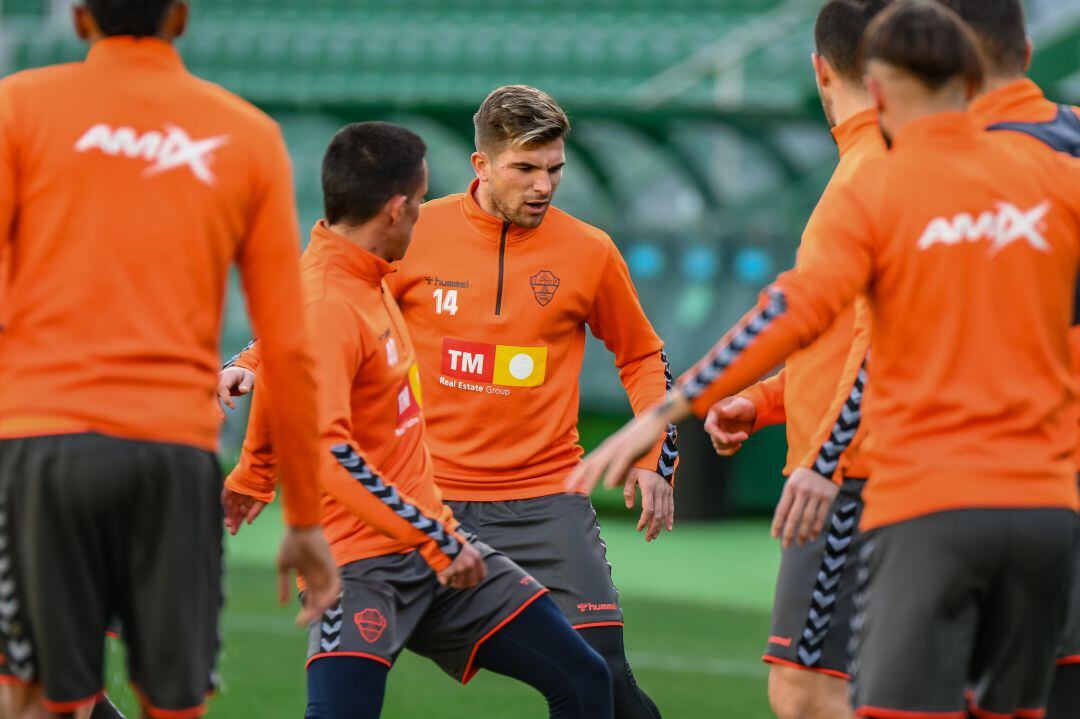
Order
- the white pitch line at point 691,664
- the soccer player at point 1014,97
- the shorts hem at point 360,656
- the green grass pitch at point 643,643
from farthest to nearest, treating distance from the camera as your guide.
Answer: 1. the white pitch line at point 691,664
2. the green grass pitch at point 643,643
3. the shorts hem at point 360,656
4. the soccer player at point 1014,97

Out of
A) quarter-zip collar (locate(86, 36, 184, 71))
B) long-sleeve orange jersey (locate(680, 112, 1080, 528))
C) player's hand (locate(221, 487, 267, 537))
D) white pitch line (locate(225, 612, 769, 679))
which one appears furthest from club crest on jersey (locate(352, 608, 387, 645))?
white pitch line (locate(225, 612, 769, 679))

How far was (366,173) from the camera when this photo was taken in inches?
166

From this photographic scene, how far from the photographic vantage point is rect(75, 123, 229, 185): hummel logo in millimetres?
3121

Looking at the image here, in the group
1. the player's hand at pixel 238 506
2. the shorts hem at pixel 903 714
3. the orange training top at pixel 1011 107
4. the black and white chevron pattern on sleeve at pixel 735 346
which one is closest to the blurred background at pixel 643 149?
the player's hand at pixel 238 506

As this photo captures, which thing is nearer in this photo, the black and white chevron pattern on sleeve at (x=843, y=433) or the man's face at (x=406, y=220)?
the black and white chevron pattern on sleeve at (x=843, y=433)

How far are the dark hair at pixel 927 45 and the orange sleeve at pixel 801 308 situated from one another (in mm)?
299

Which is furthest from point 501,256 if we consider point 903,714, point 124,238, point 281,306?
point 903,714

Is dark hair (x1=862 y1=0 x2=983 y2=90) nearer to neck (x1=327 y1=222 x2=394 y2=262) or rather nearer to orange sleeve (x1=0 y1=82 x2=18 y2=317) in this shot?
neck (x1=327 y1=222 x2=394 y2=262)

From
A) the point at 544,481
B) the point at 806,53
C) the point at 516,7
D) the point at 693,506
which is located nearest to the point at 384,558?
the point at 544,481

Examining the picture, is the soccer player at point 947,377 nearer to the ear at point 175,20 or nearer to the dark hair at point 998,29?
the dark hair at point 998,29

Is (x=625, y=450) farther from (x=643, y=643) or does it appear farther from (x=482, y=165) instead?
(x=643, y=643)

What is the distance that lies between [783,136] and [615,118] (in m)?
4.30

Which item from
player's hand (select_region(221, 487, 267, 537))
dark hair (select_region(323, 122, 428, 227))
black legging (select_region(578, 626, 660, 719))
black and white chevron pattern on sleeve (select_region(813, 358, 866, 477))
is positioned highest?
dark hair (select_region(323, 122, 428, 227))

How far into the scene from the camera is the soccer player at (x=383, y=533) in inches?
162
